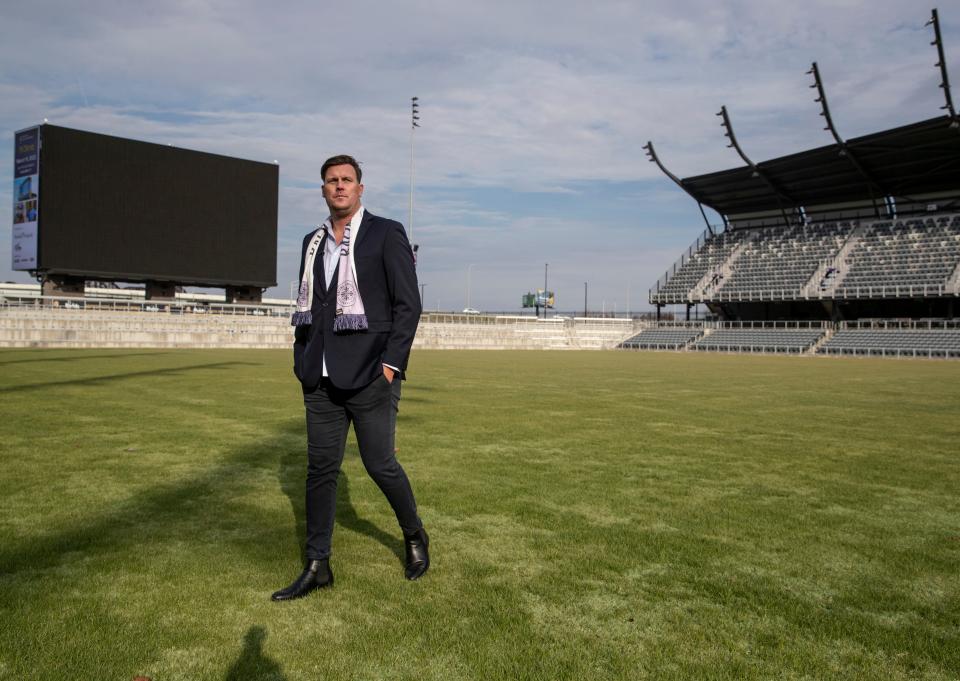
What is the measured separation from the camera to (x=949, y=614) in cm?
314

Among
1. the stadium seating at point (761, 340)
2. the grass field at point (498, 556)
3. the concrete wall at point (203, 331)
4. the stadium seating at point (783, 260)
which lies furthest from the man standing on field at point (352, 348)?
the stadium seating at point (783, 260)

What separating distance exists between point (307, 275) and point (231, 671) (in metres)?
1.92

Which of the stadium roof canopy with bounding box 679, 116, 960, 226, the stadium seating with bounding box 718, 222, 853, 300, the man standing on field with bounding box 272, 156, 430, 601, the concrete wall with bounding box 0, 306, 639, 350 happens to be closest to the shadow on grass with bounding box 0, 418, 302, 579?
the man standing on field with bounding box 272, 156, 430, 601

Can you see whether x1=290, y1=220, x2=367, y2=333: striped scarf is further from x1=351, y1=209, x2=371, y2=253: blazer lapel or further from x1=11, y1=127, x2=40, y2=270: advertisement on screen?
x1=11, y1=127, x2=40, y2=270: advertisement on screen

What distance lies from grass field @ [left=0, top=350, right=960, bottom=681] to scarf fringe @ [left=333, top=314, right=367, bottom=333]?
4.13 feet

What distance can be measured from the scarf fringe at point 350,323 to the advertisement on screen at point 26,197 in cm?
4460

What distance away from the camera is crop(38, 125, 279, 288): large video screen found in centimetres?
4091

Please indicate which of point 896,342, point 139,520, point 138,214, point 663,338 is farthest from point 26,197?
point 896,342

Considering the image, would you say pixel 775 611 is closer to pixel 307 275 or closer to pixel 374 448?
pixel 374 448

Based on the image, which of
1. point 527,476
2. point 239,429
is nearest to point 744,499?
point 527,476

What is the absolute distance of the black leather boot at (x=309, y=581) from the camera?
3.23 metres

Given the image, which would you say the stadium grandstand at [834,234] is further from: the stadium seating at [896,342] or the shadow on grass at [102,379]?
the shadow on grass at [102,379]

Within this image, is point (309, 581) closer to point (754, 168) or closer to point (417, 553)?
point (417, 553)

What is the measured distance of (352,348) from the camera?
3.44 meters
